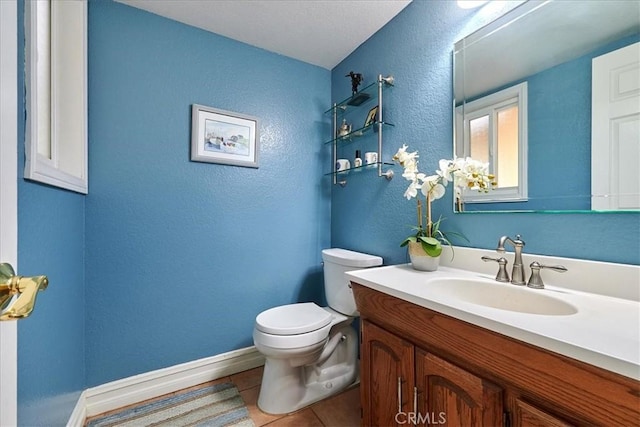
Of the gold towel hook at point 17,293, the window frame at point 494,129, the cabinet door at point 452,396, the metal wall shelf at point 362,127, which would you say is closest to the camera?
the gold towel hook at point 17,293

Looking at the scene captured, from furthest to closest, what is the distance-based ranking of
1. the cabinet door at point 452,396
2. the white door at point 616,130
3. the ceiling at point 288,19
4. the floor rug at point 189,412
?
the ceiling at point 288,19 < the floor rug at point 189,412 < the white door at point 616,130 < the cabinet door at point 452,396

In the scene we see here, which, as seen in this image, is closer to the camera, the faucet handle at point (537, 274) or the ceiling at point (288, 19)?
the faucet handle at point (537, 274)

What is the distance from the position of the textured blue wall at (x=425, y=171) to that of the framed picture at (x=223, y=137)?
0.72m

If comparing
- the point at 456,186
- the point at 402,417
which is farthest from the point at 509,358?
the point at 456,186

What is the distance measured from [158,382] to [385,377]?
1316 millimetres

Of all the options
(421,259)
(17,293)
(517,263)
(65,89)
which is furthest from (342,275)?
(65,89)

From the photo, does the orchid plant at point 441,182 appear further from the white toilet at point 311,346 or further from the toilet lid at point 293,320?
the toilet lid at point 293,320

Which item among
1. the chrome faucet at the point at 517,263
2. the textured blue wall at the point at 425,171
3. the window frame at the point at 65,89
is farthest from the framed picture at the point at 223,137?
the chrome faucet at the point at 517,263

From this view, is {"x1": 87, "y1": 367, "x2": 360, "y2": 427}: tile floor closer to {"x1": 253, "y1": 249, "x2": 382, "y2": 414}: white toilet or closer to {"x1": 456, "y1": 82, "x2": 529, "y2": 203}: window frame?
{"x1": 253, "y1": 249, "x2": 382, "y2": 414}: white toilet

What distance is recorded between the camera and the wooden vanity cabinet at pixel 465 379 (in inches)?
19.5

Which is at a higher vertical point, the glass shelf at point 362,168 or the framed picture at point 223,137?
the framed picture at point 223,137

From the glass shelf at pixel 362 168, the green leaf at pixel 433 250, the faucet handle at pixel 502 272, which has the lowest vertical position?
the faucet handle at pixel 502 272

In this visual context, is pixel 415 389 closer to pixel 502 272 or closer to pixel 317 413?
pixel 502 272

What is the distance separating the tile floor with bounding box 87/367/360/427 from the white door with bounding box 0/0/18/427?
119 centimetres
